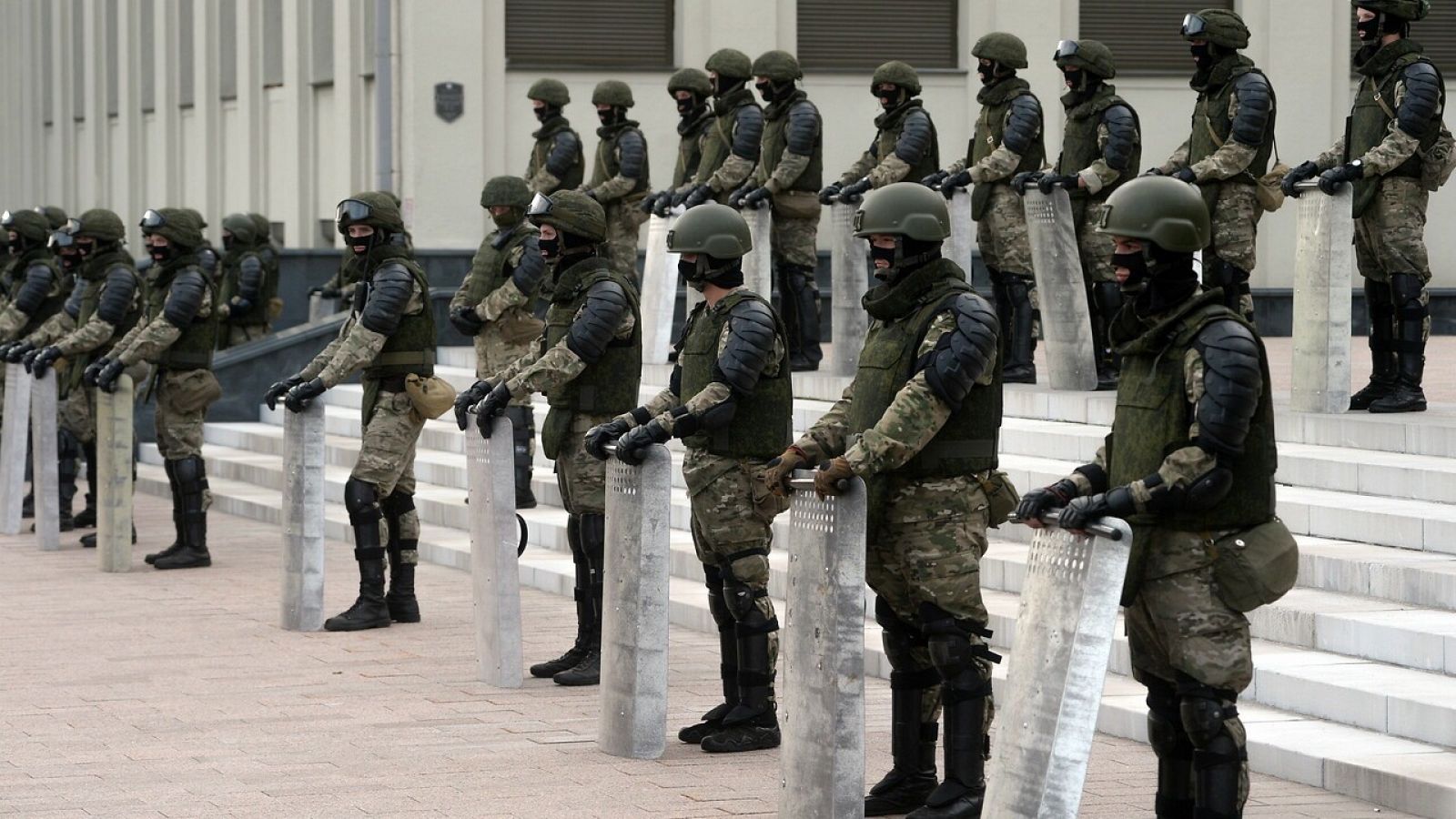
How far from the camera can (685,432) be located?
8555 mm

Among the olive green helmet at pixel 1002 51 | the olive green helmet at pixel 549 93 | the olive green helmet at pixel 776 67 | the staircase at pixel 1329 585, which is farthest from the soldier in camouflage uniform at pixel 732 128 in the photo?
the olive green helmet at pixel 1002 51

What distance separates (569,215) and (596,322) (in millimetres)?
498

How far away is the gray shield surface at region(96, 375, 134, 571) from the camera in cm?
1408

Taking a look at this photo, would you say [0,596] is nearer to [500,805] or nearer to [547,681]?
[547,681]

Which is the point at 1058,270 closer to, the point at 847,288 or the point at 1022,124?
the point at 1022,124

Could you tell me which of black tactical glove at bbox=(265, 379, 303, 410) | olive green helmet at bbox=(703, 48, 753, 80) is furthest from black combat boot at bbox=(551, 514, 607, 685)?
olive green helmet at bbox=(703, 48, 753, 80)

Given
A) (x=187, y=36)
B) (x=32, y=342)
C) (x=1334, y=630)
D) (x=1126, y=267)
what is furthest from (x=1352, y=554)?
(x=187, y=36)

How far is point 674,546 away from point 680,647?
1.83 m

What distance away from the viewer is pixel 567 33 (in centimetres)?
2230

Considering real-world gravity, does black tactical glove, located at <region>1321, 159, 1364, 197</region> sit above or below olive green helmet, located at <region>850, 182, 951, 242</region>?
above

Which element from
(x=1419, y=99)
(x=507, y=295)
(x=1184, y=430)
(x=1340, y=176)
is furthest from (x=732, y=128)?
(x=1184, y=430)

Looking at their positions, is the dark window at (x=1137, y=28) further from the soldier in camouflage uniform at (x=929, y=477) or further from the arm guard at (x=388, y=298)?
the soldier in camouflage uniform at (x=929, y=477)

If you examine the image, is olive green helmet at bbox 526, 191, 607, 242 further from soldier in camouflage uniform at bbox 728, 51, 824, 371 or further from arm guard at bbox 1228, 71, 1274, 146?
soldier in camouflage uniform at bbox 728, 51, 824, 371

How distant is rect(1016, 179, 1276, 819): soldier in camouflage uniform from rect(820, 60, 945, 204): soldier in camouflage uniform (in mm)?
7985
